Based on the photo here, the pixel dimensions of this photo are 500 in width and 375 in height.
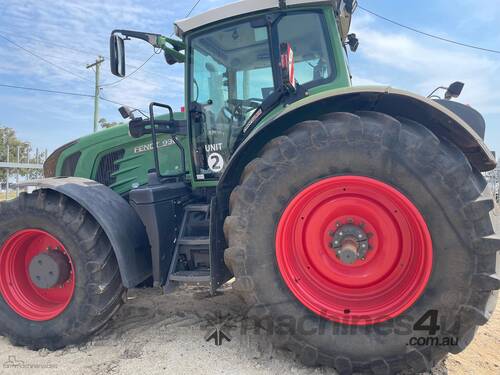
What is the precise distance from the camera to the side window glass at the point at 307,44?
10.6ft

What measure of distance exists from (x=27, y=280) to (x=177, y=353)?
1602mm

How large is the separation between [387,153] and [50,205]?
8.45 ft

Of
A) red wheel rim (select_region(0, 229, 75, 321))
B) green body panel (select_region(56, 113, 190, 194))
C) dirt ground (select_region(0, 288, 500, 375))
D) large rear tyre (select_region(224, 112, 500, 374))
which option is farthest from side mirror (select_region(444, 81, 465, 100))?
red wheel rim (select_region(0, 229, 75, 321))

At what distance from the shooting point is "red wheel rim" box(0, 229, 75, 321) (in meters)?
3.31

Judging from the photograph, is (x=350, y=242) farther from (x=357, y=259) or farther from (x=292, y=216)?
(x=292, y=216)

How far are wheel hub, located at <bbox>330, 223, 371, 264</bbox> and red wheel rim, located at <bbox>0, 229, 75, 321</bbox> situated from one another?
2.13m

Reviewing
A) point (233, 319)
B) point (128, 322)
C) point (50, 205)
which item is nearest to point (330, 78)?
point (233, 319)

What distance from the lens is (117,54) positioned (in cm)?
341

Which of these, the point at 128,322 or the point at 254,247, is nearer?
the point at 254,247

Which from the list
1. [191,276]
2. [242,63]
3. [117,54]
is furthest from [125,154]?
[191,276]

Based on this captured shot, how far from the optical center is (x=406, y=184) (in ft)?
7.95

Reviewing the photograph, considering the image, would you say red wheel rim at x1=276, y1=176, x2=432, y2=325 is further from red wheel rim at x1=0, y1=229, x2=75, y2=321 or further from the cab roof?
red wheel rim at x1=0, y1=229, x2=75, y2=321

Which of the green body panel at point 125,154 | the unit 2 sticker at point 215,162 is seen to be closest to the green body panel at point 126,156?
the green body panel at point 125,154

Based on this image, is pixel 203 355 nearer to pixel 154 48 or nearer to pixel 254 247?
pixel 254 247
